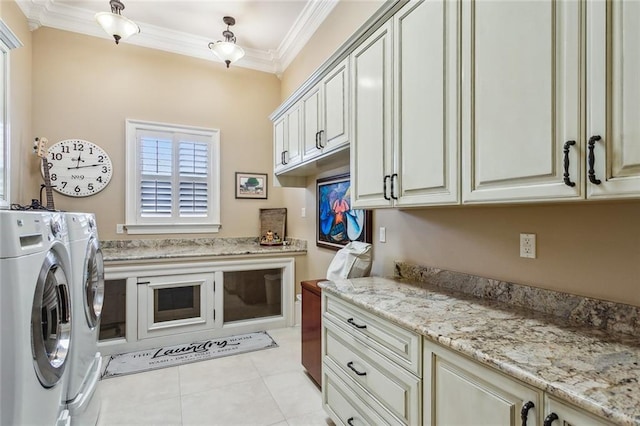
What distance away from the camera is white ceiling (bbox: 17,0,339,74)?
3221 millimetres

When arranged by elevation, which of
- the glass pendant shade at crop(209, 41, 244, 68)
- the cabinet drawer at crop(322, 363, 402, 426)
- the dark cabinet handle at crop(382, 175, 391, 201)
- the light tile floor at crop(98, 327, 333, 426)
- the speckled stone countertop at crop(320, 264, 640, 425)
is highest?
the glass pendant shade at crop(209, 41, 244, 68)

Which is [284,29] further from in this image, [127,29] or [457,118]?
[457,118]

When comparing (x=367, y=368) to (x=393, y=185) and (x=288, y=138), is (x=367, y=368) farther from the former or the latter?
(x=288, y=138)

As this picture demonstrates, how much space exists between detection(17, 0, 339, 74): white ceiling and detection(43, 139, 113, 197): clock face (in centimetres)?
125

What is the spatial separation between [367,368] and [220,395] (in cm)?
136

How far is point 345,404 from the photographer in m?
1.76

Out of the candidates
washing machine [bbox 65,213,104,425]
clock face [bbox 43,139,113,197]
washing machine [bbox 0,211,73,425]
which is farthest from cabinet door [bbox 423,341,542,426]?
clock face [bbox 43,139,113,197]

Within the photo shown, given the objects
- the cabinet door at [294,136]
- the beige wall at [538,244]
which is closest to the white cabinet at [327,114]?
the cabinet door at [294,136]

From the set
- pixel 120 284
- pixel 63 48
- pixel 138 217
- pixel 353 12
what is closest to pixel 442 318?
pixel 353 12

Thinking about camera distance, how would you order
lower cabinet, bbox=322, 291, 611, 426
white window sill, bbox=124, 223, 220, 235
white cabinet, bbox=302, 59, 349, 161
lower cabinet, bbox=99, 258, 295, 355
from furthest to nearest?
white window sill, bbox=124, 223, 220, 235
lower cabinet, bbox=99, 258, 295, 355
white cabinet, bbox=302, 59, 349, 161
lower cabinet, bbox=322, 291, 611, 426

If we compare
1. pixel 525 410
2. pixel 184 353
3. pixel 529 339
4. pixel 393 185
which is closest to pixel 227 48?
pixel 393 185

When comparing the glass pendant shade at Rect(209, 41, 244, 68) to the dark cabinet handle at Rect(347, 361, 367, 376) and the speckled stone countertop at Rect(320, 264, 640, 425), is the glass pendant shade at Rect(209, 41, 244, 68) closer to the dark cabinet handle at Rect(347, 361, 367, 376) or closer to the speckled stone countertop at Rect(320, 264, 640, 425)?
the speckled stone countertop at Rect(320, 264, 640, 425)

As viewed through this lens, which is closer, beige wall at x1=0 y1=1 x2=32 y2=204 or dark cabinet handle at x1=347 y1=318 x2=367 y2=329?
dark cabinet handle at x1=347 y1=318 x2=367 y2=329

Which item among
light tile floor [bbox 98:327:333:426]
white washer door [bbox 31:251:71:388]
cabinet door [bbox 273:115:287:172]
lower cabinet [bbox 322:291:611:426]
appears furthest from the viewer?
cabinet door [bbox 273:115:287:172]
